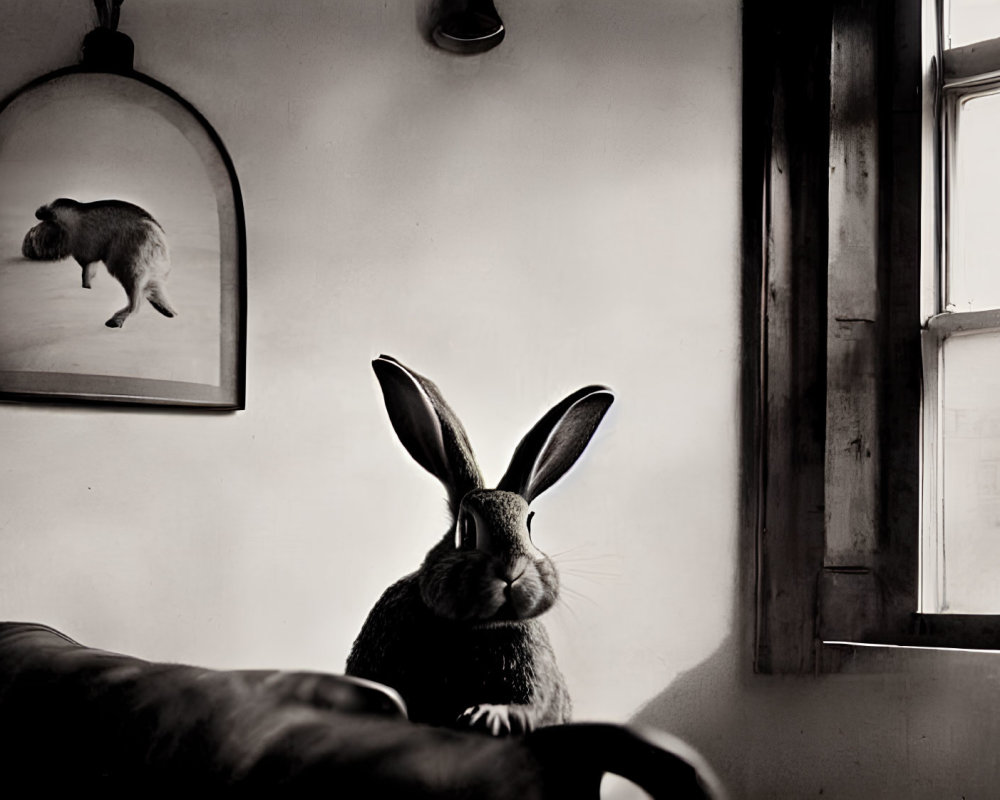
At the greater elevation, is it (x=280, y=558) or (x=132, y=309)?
(x=132, y=309)

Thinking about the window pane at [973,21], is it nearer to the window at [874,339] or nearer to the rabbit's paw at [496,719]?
the window at [874,339]

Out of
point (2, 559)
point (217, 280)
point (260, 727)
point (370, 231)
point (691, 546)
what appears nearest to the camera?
point (260, 727)

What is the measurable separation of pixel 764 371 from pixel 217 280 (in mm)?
952

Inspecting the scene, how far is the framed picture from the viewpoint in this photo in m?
1.50

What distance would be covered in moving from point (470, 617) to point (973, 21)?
1317 millimetres

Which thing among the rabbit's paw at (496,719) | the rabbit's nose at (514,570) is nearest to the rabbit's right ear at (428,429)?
the rabbit's nose at (514,570)

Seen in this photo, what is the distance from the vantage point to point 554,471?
166cm

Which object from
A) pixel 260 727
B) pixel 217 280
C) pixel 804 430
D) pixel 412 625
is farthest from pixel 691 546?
pixel 260 727

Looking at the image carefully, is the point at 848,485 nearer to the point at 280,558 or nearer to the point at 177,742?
the point at 280,558

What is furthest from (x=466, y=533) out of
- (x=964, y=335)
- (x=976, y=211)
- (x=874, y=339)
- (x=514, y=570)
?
(x=976, y=211)

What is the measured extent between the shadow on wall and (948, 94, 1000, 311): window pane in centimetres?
60

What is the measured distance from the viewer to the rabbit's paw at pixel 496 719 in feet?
4.24

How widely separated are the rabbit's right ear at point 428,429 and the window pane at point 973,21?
3.57 ft

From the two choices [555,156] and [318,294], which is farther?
[555,156]
